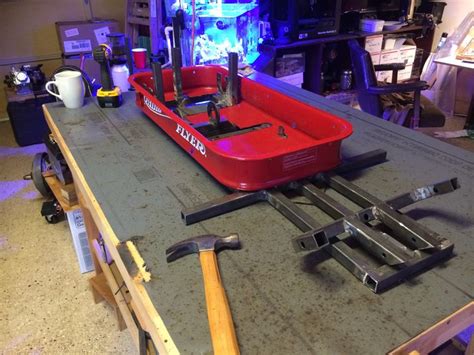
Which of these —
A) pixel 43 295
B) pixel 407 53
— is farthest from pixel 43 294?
pixel 407 53

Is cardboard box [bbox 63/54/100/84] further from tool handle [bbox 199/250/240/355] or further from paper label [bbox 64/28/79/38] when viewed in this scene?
tool handle [bbox 199/250/240/355]

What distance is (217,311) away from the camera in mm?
632

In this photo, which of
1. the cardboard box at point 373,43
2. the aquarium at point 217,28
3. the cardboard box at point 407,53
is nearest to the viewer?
the aquarium at point 217,28

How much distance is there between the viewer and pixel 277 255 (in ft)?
2.59

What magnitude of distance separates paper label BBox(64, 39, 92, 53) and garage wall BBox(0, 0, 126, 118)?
0.97 ft

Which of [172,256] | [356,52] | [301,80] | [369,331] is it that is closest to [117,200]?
[172,256]

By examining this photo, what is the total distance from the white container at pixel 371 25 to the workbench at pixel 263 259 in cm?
236

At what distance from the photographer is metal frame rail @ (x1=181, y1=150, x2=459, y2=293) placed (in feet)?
2.31

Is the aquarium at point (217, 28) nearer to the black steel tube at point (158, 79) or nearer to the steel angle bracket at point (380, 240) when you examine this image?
the black steel tube at point (158, 79)

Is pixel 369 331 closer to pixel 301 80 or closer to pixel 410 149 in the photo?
pixel 410 149

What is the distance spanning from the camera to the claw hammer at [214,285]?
0.58 meters

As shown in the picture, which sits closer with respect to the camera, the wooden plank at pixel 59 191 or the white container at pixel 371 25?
the wooden plank at pixel 59 191

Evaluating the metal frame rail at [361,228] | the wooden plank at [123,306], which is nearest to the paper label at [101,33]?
the wooden plank at [123,306]

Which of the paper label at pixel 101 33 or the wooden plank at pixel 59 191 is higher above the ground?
the paper label at pixel 101 33
